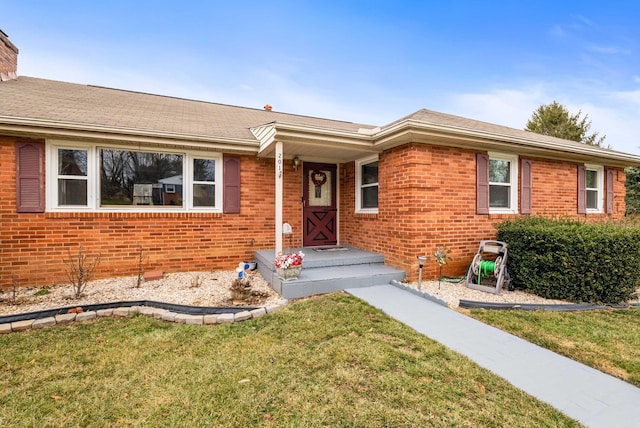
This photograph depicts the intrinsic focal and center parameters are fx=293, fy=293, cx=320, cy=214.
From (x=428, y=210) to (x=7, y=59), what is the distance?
36.4ft

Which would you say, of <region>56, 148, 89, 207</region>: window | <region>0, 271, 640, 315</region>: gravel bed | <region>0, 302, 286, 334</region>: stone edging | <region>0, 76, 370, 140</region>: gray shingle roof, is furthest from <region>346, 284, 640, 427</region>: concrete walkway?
<region>56, 148, 89, 207</region>: window

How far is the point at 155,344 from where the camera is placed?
339 cm

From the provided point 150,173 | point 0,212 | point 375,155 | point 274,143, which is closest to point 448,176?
point 375,155

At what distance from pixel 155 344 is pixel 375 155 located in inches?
218

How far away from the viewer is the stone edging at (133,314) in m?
3.81

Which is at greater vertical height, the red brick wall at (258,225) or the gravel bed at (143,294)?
the red brick wall at (258,225)

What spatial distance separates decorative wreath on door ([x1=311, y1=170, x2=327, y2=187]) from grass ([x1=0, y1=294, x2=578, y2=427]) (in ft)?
15.5

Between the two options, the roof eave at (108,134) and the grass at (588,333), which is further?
the roof eave at (108,134)

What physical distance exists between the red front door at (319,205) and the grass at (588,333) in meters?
4.36

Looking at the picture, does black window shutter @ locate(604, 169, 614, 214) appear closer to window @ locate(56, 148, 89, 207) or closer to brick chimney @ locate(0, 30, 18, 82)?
window @ locate(56, 148, 89, 207)

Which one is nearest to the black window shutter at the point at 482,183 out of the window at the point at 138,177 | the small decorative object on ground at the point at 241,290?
the small decorative object on ground at the point at 241,290

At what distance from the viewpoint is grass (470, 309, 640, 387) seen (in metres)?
3.02

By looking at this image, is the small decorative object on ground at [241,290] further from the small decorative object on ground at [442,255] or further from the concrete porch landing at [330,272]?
the small decorative object on ground at [442,255]

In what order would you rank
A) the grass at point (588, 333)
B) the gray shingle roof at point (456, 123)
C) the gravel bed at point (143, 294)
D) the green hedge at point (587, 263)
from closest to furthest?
1. the grass at point (588, 333)
2. the gravel bed at point (143, 294)
3. the green hedge at point (587, 263)
4. the gray shingle roof at point (456, 123)
